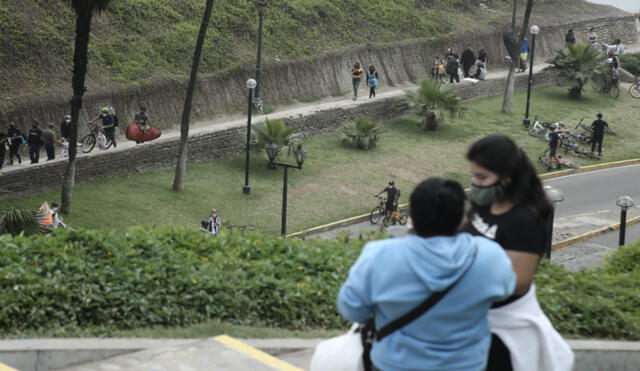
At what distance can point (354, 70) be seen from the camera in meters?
38.8

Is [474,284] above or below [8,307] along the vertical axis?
above

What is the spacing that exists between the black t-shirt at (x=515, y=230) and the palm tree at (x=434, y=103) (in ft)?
109

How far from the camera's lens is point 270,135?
32.0 meters

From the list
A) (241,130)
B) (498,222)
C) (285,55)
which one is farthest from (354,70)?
(498,222)

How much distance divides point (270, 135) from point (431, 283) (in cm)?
2809

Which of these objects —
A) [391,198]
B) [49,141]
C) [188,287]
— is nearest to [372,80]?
[391,198]

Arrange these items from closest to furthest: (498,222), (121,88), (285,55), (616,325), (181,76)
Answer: (498,222), (616,325), (121,88), (181,76), (285,55)

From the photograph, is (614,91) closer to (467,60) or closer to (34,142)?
(467,60)

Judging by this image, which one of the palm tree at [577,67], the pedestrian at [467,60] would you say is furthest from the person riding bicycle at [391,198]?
the palm tree at [577,67]

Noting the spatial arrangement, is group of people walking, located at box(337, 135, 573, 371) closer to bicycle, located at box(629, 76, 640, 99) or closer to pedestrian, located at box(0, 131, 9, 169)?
pedestrian, located at box(0, 131, 9, 169)

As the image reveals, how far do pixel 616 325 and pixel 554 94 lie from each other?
3826 cm

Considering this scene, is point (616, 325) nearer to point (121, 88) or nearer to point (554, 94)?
point (121, 88)

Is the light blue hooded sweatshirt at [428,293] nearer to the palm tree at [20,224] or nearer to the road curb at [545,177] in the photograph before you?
the palm tree at [20,224]

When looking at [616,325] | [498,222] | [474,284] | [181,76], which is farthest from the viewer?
[181,76]
